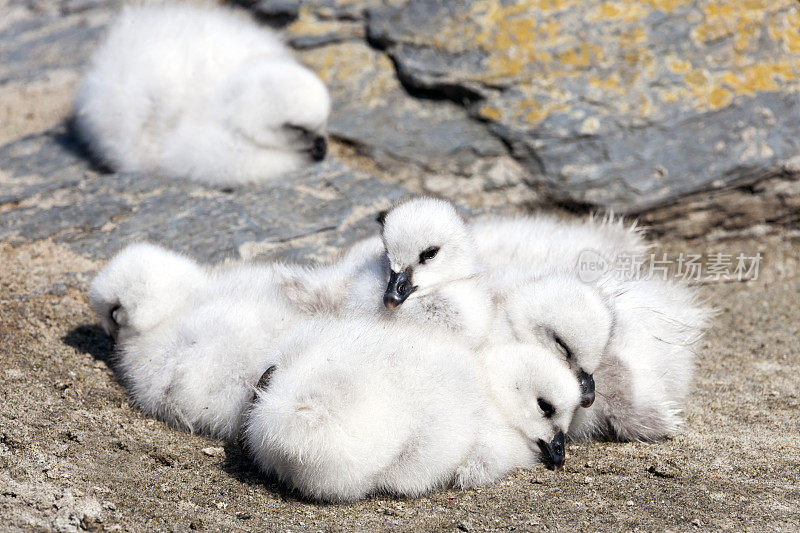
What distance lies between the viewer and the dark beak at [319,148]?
5.77 metres

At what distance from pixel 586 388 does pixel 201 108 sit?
3658mm

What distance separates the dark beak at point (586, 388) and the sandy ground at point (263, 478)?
298mm

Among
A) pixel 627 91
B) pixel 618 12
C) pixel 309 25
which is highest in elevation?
pixel 618 12

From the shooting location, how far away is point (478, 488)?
10.8ft

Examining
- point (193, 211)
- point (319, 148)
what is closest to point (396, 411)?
point (193, 211)

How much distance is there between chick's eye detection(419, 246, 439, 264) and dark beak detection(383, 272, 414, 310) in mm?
115

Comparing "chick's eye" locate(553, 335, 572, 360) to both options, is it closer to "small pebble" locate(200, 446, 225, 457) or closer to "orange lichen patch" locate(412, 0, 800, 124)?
"small pebble" locate(200, 446, 225, 457)

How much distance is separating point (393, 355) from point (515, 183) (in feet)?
9.26

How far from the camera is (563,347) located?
3580mm

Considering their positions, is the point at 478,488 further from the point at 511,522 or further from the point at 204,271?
the point at 204,271

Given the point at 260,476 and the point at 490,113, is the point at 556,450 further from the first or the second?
the point at 490,113

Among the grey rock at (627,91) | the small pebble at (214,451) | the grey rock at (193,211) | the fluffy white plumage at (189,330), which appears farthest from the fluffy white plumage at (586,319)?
the grey rock at (627,91)

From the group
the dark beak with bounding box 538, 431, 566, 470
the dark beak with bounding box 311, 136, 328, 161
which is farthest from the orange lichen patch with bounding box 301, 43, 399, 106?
the dark beak with bounding box 538, 431, 566, 470

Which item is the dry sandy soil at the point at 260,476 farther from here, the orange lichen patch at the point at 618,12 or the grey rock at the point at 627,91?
the orange lichen patch at the point at 618,12
